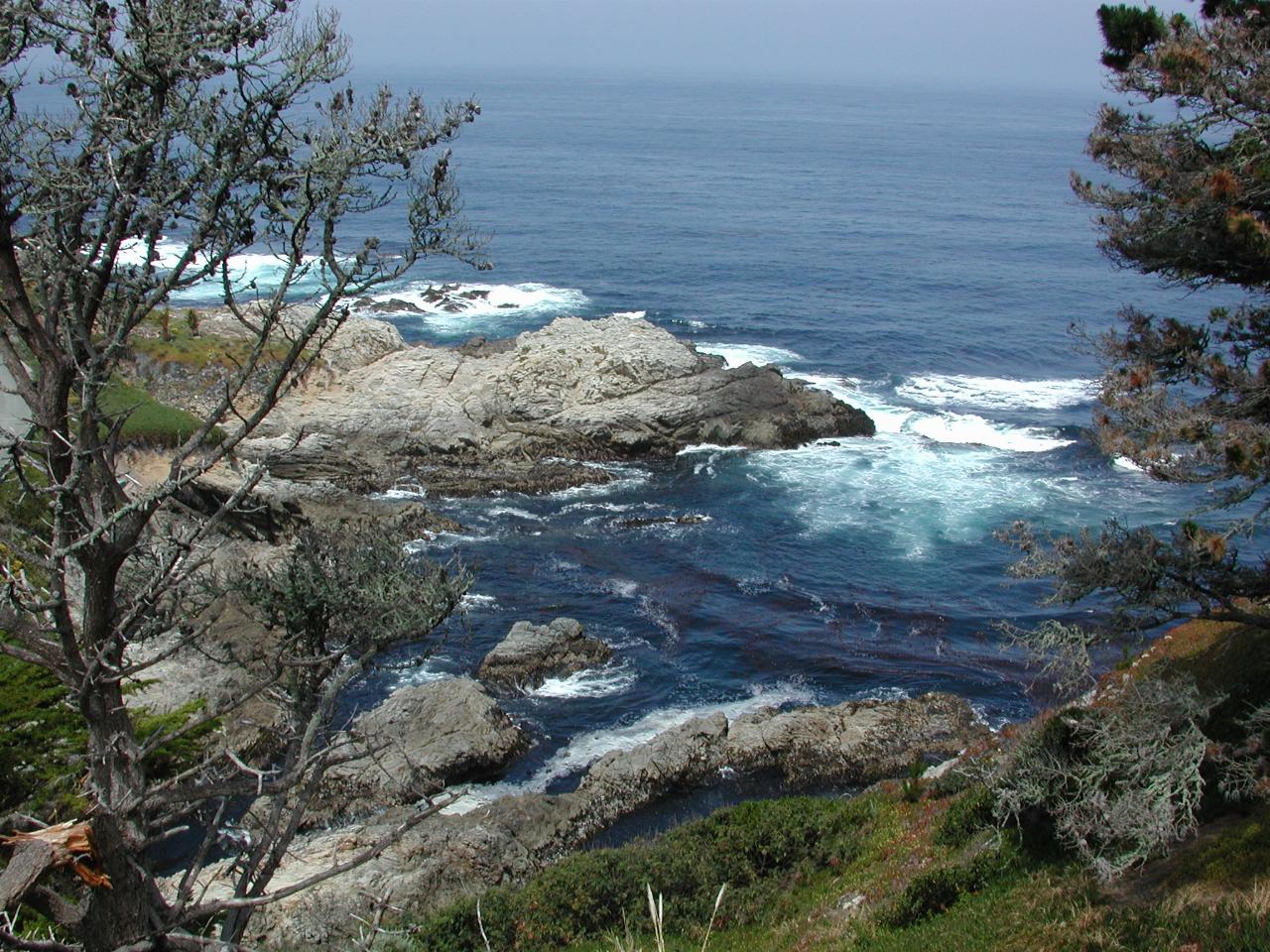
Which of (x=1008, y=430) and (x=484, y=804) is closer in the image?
(x=484, y=804)

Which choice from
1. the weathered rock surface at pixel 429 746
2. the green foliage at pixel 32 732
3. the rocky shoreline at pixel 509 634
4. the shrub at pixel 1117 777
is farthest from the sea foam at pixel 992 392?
the green foliage at pixel 32 732

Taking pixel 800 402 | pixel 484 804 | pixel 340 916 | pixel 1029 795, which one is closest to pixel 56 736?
pixel 340 916

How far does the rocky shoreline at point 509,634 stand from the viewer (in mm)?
19828

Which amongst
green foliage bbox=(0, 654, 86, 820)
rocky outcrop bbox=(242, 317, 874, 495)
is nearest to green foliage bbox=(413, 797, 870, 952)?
green foliage bbox=(0, 654, 86, 820)

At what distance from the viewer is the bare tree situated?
7531 millimetres

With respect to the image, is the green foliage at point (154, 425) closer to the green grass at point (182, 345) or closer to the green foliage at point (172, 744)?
the green grass at point (182, 345)

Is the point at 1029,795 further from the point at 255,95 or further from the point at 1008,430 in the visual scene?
the point at 1008,430

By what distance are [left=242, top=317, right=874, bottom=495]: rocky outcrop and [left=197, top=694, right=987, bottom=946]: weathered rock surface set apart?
20591 mm

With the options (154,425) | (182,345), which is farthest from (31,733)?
(182,345)

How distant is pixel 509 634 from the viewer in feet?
98.7

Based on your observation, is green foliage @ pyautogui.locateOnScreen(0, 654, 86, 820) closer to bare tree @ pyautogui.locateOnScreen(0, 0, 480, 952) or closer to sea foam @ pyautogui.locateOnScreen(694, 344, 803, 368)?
bare tree @ pyautogui.locateOnScreen(0, 0, 480, 952)

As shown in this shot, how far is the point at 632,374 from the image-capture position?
47.0 m

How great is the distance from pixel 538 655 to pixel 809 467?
758 inches

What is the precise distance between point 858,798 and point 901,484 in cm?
2432
